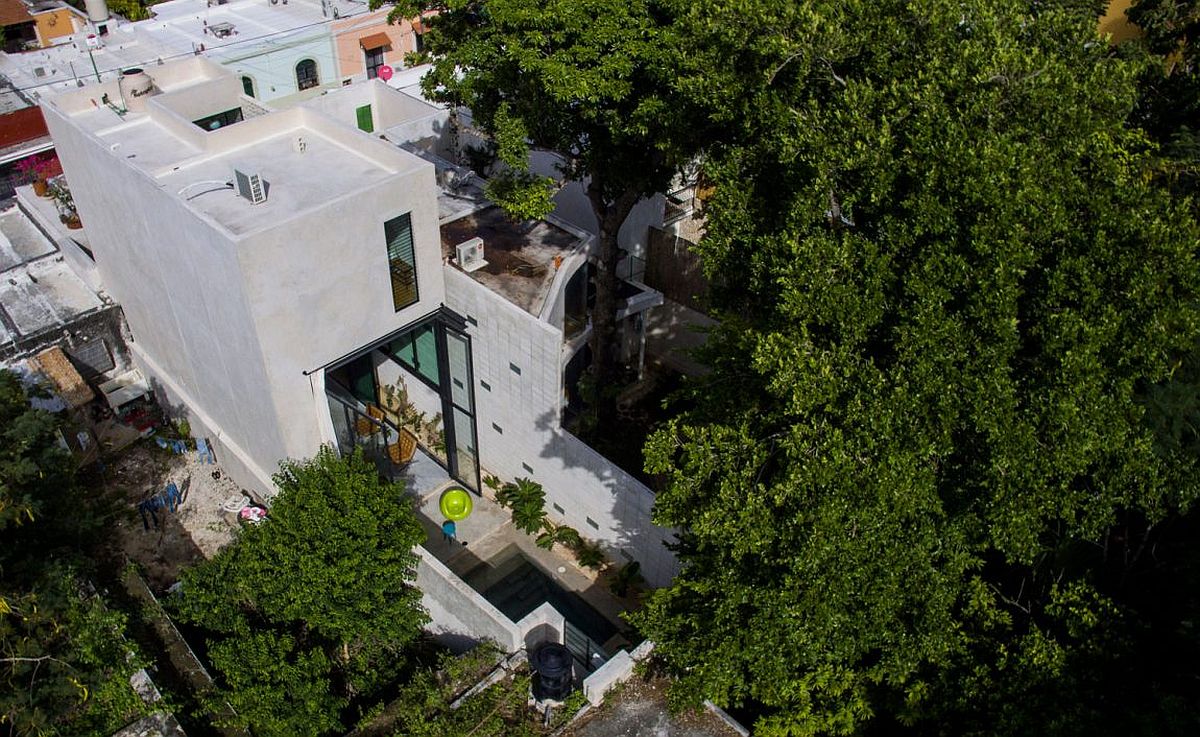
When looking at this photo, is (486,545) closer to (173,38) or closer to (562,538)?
(562,538)

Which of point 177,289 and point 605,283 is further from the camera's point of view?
point 605,283

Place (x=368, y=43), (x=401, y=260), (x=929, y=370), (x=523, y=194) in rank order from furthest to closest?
(x=368, y=43) → (x=401, y=260) → (x=523, y=194) → (x=929, y=370)

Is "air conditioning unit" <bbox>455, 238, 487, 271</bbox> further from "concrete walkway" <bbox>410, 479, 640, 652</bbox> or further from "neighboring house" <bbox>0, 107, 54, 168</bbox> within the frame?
"neighboring house" <bbox>0, 107, 54, 168</bbox>

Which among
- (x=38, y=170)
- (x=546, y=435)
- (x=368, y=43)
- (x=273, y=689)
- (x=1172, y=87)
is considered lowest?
(x=273, y=689)

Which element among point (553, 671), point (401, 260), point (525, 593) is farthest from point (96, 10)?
point (553, 671)

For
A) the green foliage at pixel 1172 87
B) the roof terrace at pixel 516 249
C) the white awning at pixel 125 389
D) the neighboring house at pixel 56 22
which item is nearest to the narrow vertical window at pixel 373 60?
the neighboring house at pixel 56 22

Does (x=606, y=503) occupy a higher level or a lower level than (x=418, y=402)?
higher

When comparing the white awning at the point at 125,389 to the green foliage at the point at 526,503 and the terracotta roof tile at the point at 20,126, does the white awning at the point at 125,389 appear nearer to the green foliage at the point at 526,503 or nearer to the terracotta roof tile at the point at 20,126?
the green foliage at the point at 526,503

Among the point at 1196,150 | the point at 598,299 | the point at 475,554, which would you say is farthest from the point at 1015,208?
the point at 475,554
